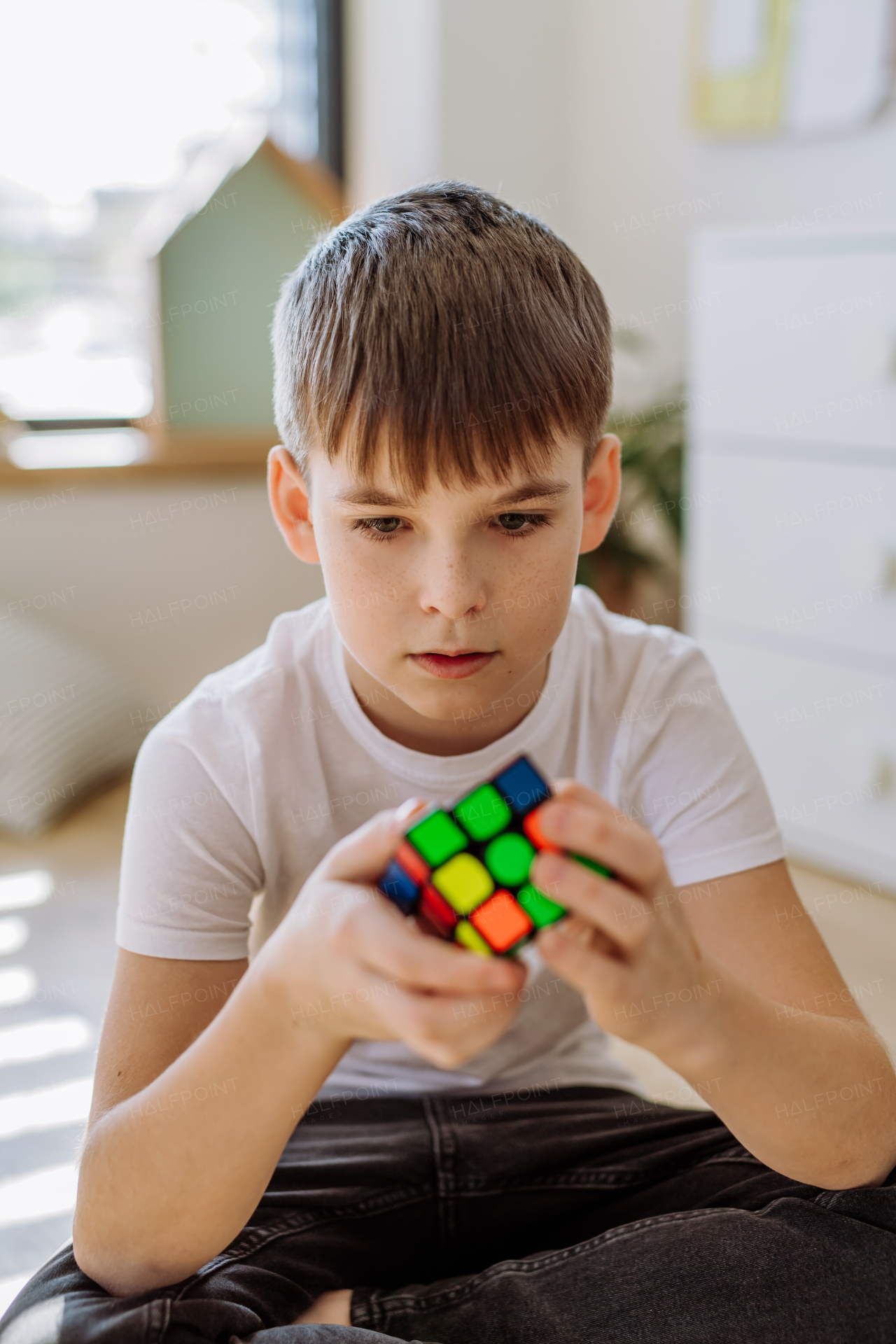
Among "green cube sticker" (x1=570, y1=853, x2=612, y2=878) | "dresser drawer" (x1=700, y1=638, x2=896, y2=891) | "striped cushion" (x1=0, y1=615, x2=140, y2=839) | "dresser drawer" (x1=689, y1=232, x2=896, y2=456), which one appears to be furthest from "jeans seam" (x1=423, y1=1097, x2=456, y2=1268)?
"striped cushion" (x1=0, y1=615, x2=140, y2=839)

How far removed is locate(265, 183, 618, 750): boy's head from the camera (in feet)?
2.26

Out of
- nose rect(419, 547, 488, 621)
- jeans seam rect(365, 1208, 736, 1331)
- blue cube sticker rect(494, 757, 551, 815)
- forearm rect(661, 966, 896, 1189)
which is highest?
nose rect(419, 547, 488, 621)

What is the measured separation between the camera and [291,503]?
2.74 feet

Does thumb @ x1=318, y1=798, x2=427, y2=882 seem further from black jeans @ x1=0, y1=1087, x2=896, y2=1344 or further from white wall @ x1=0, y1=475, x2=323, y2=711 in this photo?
white wall @ x1=0, y1=475, x2=323, y2=711

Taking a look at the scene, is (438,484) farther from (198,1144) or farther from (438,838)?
(198,1144)

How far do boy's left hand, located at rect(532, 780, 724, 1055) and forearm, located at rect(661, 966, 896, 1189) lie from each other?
0.06m

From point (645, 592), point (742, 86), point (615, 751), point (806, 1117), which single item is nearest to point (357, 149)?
point (742, 86)

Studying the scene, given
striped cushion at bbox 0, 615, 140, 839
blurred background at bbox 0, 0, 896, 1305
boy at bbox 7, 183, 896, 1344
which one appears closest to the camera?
boy at bbox 7, 183, 896, 1344

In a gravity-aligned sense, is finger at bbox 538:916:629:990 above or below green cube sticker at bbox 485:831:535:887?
below

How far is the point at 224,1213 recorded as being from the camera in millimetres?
637

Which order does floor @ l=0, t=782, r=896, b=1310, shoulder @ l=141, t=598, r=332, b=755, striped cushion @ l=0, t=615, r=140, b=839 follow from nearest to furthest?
shoulder @ l=141, t=598, r=332, b=755, floor @ l=0, t=782, r=896, b=1310, striped cushion @ l=0, t=615, r=140, b=839

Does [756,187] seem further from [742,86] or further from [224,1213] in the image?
[224,1213]

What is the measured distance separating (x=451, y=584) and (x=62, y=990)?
102 cm

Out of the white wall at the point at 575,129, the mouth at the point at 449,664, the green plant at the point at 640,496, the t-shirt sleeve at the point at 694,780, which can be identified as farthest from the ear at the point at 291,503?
the white wall at the point at 575,129
